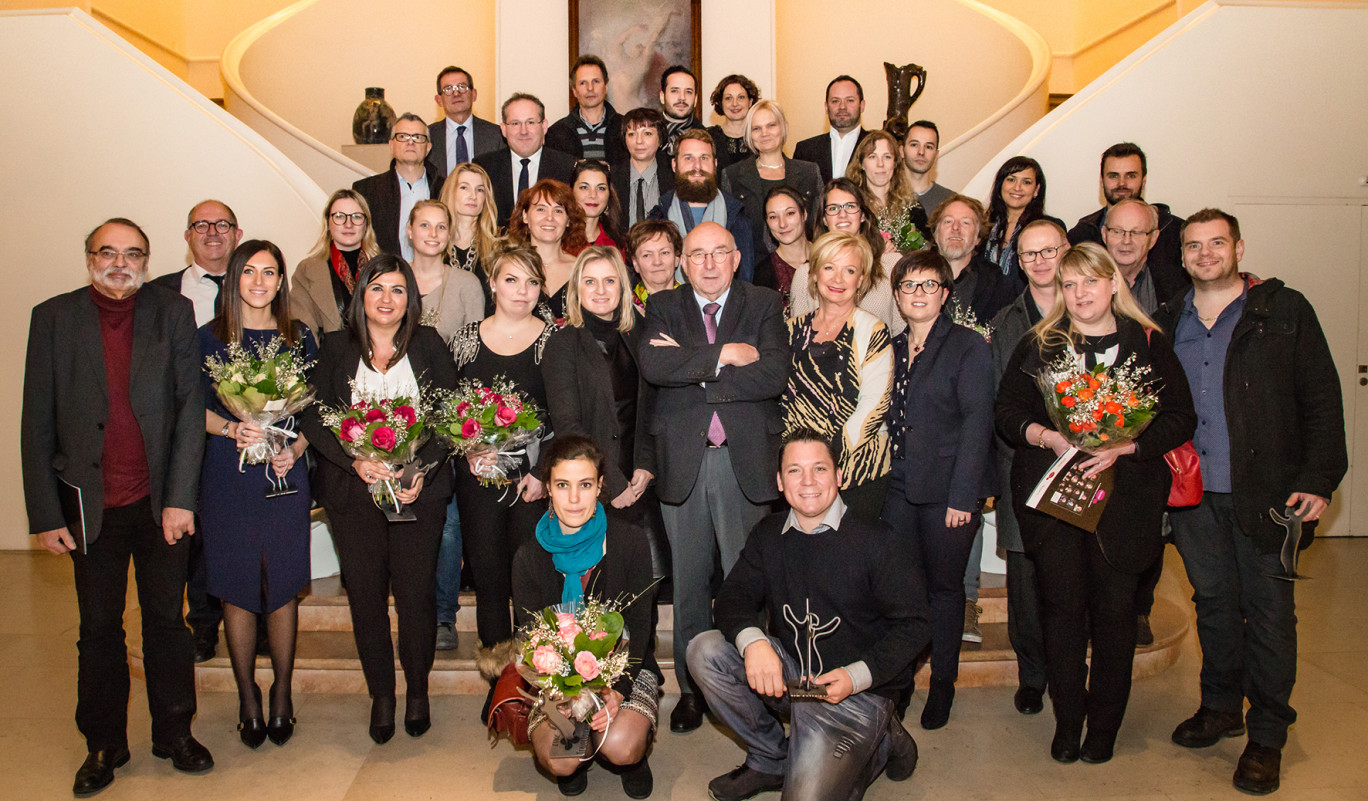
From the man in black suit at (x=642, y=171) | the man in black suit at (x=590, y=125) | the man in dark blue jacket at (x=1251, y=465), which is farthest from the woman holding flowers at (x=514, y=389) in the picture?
the man in dark blue jacket at (x=1251, y=465)

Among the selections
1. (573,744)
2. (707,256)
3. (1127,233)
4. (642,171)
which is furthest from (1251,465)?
(642,171)

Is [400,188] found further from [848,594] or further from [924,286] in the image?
[848,594]

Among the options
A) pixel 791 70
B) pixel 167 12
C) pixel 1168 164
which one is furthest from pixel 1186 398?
pixel 167 12

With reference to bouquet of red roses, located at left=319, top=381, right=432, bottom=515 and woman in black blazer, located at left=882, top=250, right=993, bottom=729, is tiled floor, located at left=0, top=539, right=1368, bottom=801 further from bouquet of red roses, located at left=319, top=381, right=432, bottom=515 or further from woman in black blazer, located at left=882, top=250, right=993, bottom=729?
bouquet of red roses, located at left=319, top=381, right=432, bottom=515

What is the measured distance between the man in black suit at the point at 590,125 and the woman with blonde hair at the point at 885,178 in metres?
1.46

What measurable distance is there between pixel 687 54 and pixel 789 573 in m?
6.14

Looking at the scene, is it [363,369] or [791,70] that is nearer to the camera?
[363,369]

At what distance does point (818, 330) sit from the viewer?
143 inches

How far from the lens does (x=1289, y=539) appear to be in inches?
126

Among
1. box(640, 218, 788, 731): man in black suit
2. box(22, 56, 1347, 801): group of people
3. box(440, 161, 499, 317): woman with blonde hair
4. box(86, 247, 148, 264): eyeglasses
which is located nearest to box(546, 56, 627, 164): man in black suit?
box(440, 161, 499, 317): woman with blonde hair

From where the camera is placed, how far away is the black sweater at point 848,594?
9.58 feet

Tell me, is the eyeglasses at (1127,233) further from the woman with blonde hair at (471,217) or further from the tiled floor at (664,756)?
the woman with blonde hair at (471,217)

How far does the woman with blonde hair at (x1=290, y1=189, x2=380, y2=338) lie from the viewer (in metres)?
4.20

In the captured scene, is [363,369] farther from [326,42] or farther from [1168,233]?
[326,42]
